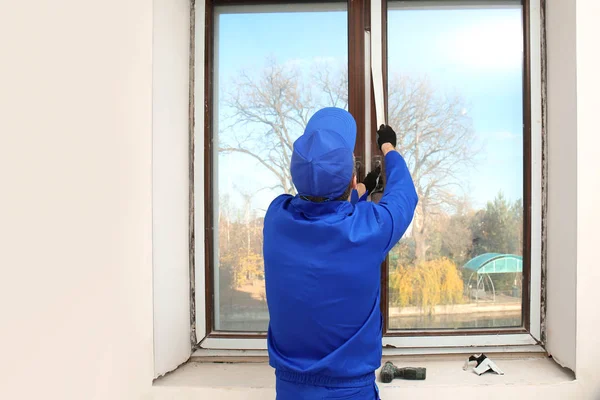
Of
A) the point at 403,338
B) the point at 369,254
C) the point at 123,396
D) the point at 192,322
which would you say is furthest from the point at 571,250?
the point at 123,396

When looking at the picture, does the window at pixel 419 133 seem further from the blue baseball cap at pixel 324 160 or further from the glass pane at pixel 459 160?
the blue baseball cap at pixel 324 160

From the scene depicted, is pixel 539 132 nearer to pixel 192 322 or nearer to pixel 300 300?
pixel 300 300

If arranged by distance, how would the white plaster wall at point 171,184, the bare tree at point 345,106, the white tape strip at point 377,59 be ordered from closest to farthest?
the white plaster wall at point 171,184 → the white tape strip at point 377,59 → the bare tree at point 345,106

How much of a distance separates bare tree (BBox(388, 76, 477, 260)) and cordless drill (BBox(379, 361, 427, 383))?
0.67m

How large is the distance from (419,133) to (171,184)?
3.41ft

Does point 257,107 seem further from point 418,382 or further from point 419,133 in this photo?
point 418,382

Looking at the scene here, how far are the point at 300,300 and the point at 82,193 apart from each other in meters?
0.67

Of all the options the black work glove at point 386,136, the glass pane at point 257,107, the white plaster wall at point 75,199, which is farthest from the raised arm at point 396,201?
the white plaster wall at point 75,199

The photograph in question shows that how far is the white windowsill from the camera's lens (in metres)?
1.58

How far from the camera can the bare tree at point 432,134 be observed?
1.84 meters

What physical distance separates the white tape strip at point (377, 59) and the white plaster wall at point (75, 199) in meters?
0.86

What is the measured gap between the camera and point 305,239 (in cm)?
119

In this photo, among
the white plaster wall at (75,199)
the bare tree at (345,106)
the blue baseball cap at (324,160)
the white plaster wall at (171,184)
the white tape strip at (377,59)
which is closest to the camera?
the white plaster wall at (75,199)

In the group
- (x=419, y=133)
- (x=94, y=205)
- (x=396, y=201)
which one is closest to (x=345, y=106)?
(x=419, y=133)
